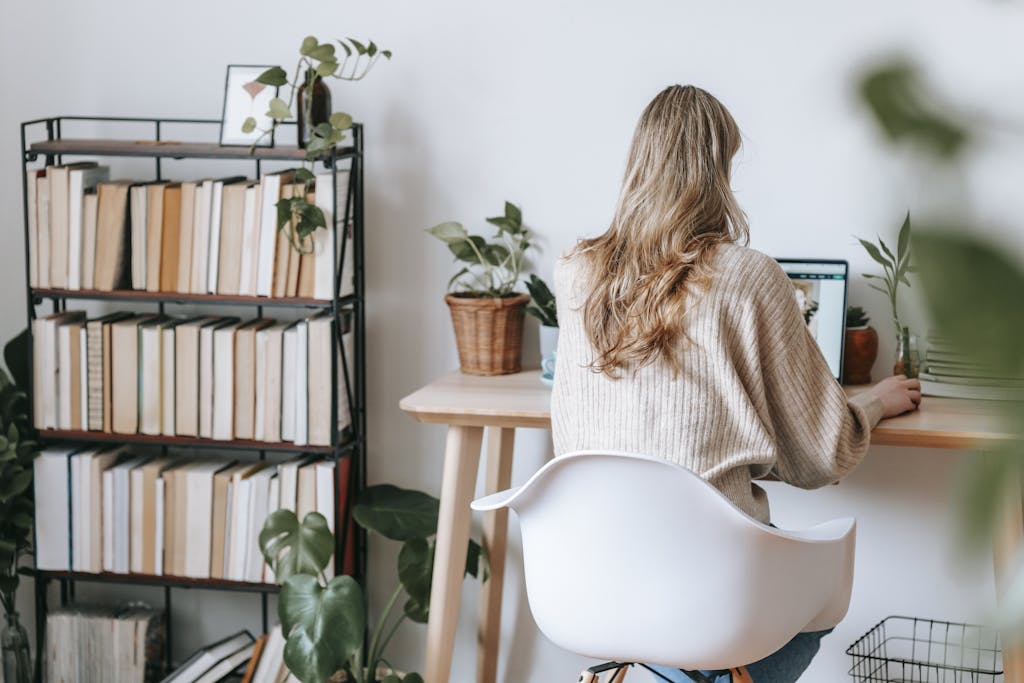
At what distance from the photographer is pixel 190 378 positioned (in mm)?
2439

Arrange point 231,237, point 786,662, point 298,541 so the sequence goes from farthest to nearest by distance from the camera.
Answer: point 231,237
point 298,541
point 786,662

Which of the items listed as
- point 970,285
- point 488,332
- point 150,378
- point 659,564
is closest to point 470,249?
point 488,332

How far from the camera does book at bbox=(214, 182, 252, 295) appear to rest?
2369mm

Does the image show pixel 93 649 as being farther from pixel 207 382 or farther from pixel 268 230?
pixel 268 230

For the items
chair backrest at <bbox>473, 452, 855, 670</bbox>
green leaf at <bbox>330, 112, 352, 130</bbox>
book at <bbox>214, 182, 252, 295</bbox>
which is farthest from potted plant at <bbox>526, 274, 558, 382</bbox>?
chair backrest at <bbox>473, 452, 855, 670</bbox>

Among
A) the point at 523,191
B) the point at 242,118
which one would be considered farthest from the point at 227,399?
the point at 523,191

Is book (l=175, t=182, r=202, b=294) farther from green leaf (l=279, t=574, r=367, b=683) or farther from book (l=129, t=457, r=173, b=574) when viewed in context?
green leaf (l=279, t=574, r=367, b=683)

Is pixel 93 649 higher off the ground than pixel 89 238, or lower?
lower

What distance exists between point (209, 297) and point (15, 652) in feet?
2.89

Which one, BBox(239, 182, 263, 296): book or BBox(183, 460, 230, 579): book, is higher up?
BBox(239, 182, 263, 296): book

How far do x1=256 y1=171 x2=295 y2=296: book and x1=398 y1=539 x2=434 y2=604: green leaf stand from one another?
60cm

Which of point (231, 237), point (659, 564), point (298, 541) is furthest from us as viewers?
point (231, 237)

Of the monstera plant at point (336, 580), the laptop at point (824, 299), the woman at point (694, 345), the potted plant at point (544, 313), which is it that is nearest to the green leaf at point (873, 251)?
the laptop at point (824, 299)

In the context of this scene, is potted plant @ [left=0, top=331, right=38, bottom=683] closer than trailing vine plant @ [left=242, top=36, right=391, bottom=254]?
No
